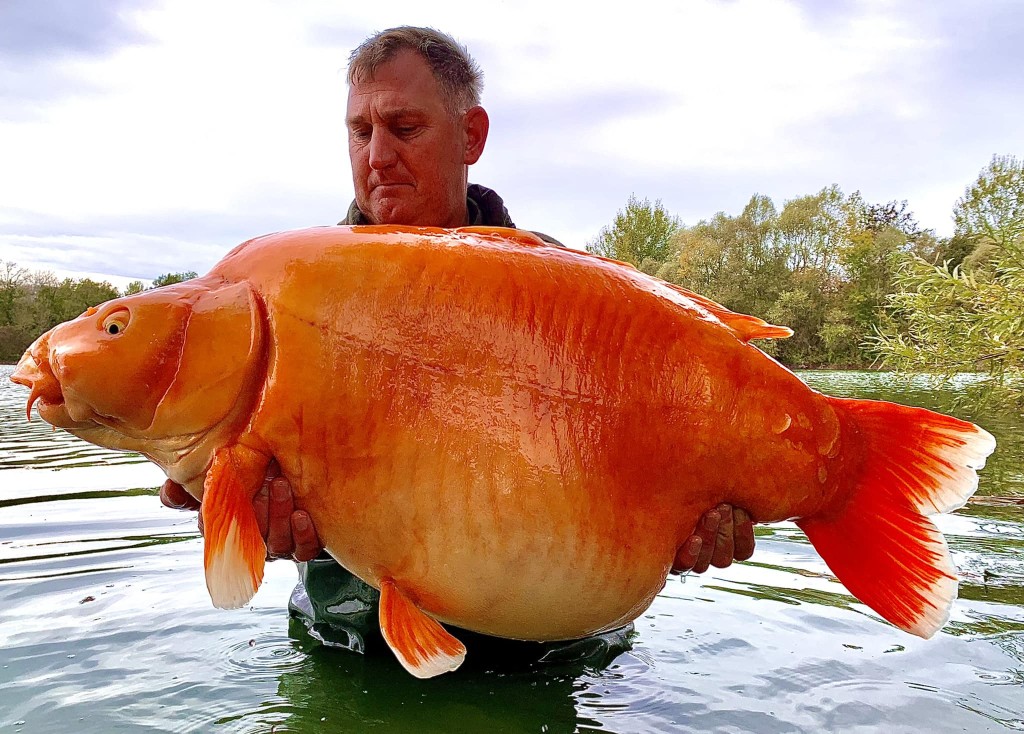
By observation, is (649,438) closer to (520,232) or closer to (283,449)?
(520,232)

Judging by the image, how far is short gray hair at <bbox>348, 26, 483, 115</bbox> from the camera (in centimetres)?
308

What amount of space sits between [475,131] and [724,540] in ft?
6.77

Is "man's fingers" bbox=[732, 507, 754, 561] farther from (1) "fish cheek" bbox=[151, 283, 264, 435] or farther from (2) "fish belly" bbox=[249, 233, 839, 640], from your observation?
(1) "fish cheek" bbox=[151, 283, 264, 435]

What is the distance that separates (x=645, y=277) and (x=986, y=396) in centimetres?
787

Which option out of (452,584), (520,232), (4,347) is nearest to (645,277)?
(520,232)

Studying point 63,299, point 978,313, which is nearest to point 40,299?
point 63,299

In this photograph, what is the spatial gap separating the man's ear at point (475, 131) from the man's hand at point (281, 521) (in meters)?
1.88

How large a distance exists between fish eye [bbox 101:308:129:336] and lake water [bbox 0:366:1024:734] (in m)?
1.04

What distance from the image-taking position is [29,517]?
477 centimetres

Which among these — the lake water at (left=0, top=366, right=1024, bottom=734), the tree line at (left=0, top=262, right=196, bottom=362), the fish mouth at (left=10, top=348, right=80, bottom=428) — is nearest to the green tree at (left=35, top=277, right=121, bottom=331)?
the tree line at (left=0, top=262, right=196, bottom=362)

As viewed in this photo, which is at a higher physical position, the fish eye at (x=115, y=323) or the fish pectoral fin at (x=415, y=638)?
the fish eye at (x=115, y=323)

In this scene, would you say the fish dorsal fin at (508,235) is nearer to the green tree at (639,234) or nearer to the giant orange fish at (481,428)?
the giant orange fish at (481,428)

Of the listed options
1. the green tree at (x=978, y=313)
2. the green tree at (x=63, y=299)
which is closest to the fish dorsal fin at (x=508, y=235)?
the green tree at (x=978, y=313)

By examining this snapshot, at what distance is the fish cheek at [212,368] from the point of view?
1.80 metres
